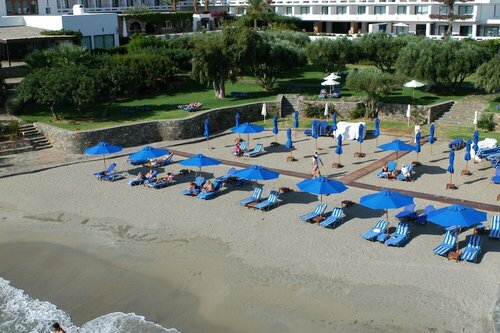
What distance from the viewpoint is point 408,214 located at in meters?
23.1

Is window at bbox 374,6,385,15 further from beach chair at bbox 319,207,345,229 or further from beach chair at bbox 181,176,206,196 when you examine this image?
beach chair at bbox 319,207,345,229

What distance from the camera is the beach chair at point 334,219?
2301 cm

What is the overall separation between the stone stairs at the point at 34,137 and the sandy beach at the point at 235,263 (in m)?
6.74

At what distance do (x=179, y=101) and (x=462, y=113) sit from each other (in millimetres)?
20881

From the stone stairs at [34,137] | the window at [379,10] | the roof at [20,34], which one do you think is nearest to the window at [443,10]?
the window at [379,10]

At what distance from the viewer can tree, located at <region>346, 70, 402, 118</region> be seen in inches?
1535

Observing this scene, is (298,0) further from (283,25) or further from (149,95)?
(149,95)

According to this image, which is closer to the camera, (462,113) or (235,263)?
(235,263)

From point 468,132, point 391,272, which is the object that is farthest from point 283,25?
point 391,272

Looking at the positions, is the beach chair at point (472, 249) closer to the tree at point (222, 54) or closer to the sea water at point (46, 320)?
the sea water at point (46, 320)

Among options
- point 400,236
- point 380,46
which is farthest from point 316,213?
point 380,46

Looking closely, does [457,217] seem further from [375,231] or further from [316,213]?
[316,213]

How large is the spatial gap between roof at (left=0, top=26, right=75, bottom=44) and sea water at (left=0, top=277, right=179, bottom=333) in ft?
115

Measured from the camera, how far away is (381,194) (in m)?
22.0
